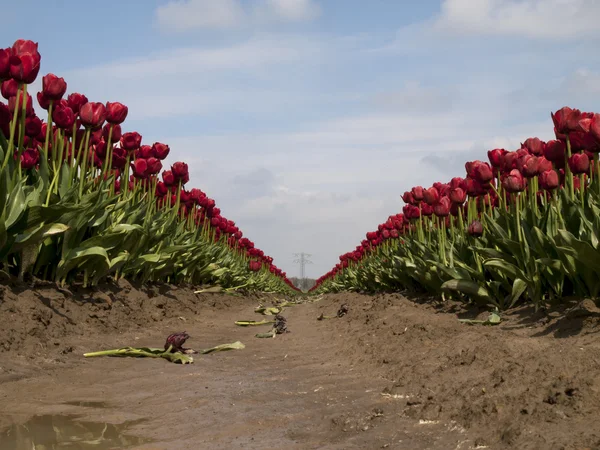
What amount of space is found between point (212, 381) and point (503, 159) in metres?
3.96

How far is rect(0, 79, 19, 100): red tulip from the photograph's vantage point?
5.61m

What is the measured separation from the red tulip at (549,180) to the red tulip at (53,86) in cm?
435

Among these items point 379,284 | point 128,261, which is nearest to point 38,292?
point 128,261

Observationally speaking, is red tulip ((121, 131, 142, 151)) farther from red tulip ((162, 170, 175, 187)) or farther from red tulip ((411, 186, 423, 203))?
red tulip ((411, 186, 423, 203))

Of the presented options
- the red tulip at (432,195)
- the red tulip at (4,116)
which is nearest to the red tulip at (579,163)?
the red tulip at (432,195)

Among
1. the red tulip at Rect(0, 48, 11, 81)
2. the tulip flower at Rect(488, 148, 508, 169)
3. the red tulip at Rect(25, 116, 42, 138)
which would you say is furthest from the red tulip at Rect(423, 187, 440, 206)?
the red tulip at Rect(0, 48, 11, 81)

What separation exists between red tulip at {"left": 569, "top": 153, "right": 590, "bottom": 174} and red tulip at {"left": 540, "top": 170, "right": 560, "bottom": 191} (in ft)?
0.73

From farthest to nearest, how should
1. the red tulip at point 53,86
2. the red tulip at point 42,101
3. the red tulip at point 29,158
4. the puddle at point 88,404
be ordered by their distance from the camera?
1. the red tulip at point 29,158
2. the red tulip at point 42,101
3. the red tulip at point 53,86
4. the puddle at point 88,404

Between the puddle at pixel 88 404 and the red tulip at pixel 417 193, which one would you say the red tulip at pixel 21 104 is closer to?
the puddle at pixel 88 404

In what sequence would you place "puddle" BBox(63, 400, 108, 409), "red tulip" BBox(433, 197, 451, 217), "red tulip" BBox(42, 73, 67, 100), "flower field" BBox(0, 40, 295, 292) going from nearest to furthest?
"puddle" BBox(63, 400, 108, 409)
"flower field" BBox(0, 40, 295, 292)
"red tulip" BBox(42, 73, 67, 100)
"red tulip" BBox(433, 197, 451, 217)

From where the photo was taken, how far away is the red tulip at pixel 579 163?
5.29 meters

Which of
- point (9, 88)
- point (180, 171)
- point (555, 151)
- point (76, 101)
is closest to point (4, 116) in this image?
point (9, 88)

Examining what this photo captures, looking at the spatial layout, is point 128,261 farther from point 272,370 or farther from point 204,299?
point 272,370

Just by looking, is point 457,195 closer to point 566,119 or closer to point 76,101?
point 566,119
